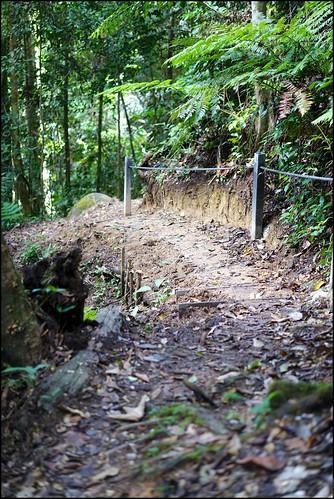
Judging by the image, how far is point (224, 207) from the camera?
8289mm

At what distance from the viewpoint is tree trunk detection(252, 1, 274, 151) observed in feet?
23.6

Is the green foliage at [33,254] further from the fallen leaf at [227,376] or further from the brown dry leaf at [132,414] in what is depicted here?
the brown dry leaf at [132,414]

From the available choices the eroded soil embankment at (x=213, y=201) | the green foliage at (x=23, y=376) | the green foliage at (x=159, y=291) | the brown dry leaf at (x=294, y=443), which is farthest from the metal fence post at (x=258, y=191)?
the brown dry leaf at (x=294, y=443)

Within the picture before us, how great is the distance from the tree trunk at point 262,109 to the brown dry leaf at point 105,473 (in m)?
5.80

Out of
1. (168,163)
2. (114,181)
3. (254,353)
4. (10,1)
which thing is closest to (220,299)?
(254,353)

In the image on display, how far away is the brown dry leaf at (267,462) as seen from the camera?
2332 millimetres

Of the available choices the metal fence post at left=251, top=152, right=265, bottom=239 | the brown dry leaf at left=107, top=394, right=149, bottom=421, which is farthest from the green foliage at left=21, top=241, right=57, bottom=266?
the brown dry leaf at left=107, top=394, right=149, bottom=421

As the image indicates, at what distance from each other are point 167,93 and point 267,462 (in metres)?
12.1

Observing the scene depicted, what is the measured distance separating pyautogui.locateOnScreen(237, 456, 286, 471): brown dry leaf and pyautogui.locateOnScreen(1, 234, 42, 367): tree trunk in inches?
57.4

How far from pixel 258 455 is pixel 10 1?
12221mm

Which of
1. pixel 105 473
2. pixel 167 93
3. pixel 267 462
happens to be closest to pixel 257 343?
pixel 267 462

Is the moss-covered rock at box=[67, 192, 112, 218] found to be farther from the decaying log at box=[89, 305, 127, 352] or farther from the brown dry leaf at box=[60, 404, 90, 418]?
the brown dry leaf at box=[60, 404, 90, 418]

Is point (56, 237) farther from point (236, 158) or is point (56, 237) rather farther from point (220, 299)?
Answer: point (220, 299)

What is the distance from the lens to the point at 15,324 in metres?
3.16
